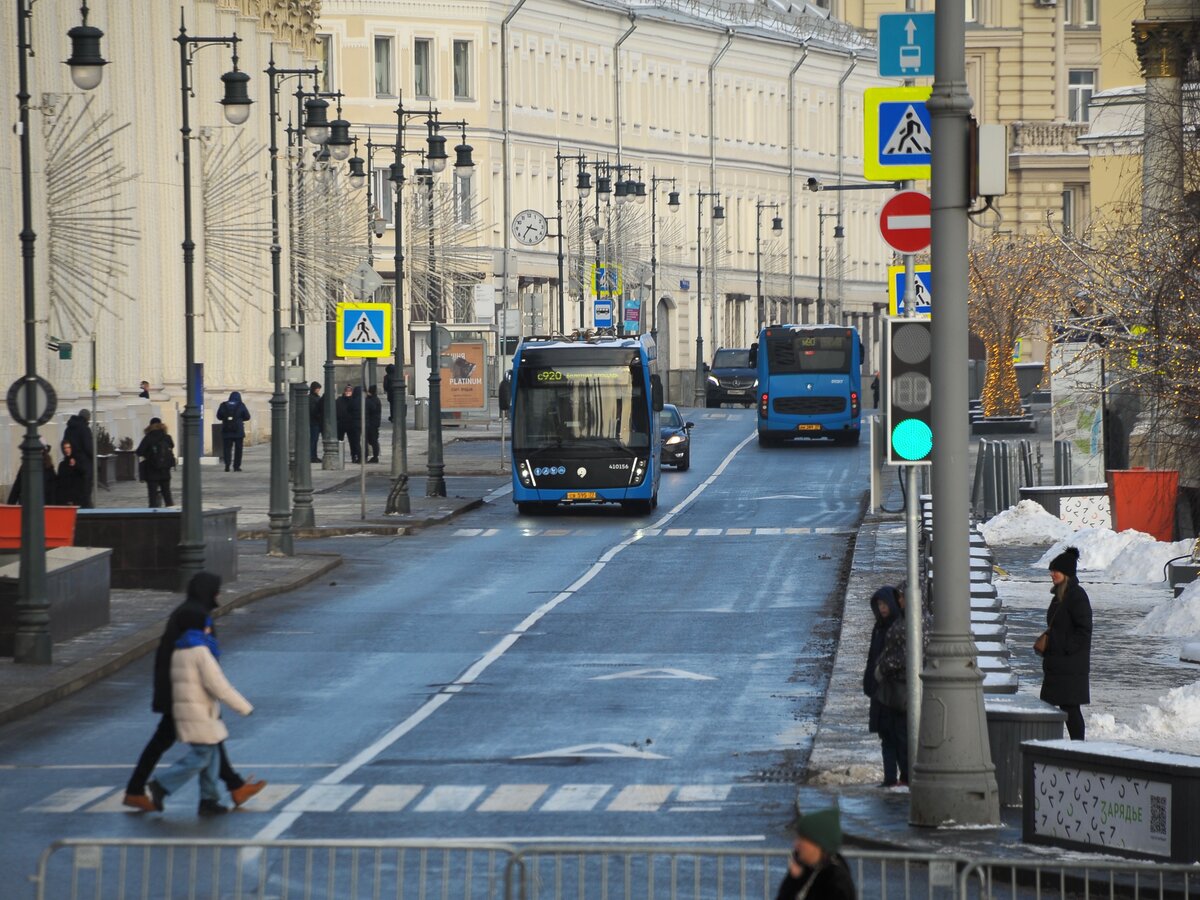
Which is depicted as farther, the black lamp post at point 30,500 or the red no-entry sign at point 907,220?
the black lamp post at point 30,500

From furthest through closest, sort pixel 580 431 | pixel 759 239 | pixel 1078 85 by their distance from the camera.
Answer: pixel 1078 85
pixel 759 239
pixel 580 431

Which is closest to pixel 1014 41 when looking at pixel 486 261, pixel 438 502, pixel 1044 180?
pixel 1044 180

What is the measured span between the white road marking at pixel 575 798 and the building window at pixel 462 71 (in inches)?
3428

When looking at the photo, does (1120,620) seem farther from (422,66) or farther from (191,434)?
(422,66)

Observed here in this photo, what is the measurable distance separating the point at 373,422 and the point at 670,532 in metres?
18.9

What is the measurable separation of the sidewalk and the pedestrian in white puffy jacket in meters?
4.54

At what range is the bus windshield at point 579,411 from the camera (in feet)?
146

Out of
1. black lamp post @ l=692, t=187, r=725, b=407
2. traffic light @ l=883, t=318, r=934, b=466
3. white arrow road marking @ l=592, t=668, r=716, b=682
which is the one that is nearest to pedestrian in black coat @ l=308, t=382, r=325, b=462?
black lamp post @ l=692, t=187, r=725, b=407

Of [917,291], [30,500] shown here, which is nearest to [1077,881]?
[30,500]

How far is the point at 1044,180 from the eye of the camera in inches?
4734

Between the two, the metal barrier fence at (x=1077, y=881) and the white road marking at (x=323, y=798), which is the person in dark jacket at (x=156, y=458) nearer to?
the white road marking at (x=323, y=798)

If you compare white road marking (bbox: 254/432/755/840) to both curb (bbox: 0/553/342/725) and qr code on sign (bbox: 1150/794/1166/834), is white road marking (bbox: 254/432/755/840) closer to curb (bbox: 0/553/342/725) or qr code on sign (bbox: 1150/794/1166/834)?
curb (bbox: 0/553/342/725)

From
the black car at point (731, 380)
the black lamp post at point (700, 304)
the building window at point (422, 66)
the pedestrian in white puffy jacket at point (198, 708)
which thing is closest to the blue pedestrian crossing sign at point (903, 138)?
the pedestrian in white puffy jacket at point (198, 708)

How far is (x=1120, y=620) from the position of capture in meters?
26.2
